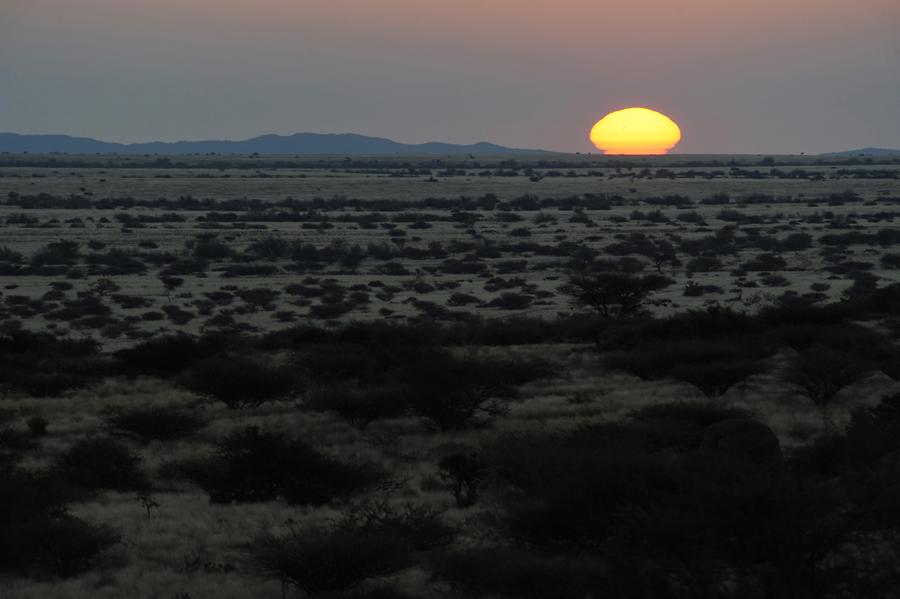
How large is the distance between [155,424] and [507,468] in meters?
8.55

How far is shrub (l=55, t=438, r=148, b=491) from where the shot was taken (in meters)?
18.9

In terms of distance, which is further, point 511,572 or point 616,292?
point 616,292

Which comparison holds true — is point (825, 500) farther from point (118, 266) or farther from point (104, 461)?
point (118, 266)

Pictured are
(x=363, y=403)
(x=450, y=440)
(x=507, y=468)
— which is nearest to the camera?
(x=507, y=468)

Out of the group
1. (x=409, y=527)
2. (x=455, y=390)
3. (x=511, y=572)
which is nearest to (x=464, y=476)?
(x=409, y=527)

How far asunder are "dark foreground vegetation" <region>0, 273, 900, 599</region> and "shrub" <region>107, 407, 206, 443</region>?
50 mm

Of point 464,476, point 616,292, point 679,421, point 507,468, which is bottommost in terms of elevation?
point 616,292

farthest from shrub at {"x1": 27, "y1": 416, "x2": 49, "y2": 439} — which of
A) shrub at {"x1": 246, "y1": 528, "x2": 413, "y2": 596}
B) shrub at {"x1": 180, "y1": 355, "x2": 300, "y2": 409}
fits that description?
shrub at {"x1": 246, "y1": 528, "x2": 413, "y2": 596}

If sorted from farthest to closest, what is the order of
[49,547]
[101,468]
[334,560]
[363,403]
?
[363,403] → [101,468] → [49,547] → [334,560]

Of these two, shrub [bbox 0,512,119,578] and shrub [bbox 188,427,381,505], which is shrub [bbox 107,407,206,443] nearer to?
shrub [bbox 188,427,381,505]

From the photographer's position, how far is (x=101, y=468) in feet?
62.6

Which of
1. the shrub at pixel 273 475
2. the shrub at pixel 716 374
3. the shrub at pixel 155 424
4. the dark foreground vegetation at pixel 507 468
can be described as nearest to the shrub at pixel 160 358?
the dark foreground vegetation at pixel 507 468

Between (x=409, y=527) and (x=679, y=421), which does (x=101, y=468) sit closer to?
(x=409, y=527)

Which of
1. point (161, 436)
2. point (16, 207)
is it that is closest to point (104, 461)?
point (161, 436)
